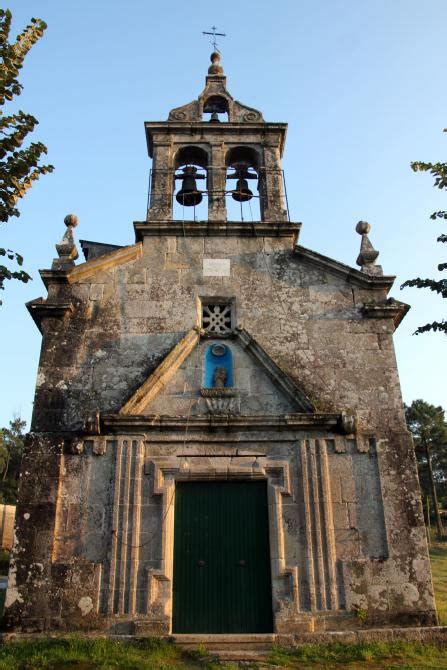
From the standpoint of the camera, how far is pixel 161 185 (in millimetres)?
12156

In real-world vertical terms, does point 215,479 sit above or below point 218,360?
below

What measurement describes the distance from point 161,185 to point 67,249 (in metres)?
2.30

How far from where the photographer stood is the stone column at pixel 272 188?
12.0 m

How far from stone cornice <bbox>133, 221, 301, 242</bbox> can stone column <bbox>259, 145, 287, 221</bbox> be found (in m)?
0.41

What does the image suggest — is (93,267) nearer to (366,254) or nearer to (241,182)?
(241,182)

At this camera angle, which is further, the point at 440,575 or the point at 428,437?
the point at 428,437

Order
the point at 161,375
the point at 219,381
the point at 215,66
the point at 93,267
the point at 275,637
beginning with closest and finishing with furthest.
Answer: the point at 275,637
the point at 161,375
the point at 219,381
the point at 93,267
the point at 215,66

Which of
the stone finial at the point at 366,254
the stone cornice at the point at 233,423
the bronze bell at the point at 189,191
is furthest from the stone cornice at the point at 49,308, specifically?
the stone finial at the point at 366,254

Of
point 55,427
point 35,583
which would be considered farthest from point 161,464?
point 35,583

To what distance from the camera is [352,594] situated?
873 cm

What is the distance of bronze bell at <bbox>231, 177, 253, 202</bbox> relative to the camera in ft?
41.4

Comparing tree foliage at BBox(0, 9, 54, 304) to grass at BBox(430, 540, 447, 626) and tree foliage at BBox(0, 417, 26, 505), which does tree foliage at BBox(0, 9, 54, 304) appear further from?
tree foliage at BBox(0, 417, 26, 505)

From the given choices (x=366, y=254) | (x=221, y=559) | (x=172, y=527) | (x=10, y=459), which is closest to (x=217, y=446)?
(x=172, y=527)

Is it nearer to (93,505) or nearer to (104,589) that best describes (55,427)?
(93,505)
